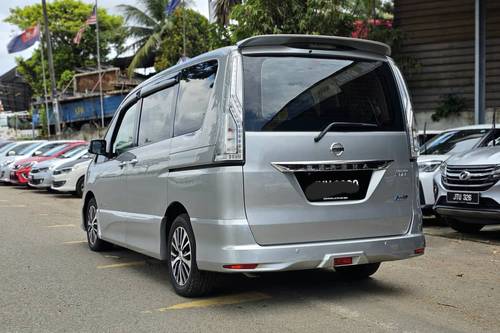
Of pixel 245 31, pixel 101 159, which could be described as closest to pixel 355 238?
pixel 101 159

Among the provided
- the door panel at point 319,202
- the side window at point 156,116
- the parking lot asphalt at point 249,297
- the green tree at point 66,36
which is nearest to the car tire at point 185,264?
the parking lot asphalt at point 249,297

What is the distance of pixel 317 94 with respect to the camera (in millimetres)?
4867

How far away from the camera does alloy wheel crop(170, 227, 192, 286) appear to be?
514cm

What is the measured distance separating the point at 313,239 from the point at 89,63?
48.0 meters

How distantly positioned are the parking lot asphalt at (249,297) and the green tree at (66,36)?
140 ft

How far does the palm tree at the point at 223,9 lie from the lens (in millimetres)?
21672

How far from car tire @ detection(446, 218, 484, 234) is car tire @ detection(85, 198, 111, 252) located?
5017mm

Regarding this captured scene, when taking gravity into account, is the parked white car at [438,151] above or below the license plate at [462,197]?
above

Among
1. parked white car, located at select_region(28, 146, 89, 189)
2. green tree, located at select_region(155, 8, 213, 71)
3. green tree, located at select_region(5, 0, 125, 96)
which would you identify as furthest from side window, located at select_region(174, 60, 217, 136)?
green tree, located at select_region(5, 0, 125, 96)

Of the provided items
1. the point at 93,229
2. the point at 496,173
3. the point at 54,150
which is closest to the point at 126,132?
the point at 93,229

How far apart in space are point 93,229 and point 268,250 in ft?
13.2

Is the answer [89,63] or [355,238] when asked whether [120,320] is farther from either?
[89,63]

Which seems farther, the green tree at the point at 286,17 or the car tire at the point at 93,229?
the green tree at the point at 286,17

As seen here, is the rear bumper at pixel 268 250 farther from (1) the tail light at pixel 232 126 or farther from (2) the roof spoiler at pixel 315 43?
(2) the roof spoiler at pixel 315 43
